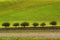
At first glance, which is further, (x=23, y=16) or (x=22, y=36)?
(x=23, y=16)

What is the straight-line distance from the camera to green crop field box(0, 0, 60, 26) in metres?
26.4

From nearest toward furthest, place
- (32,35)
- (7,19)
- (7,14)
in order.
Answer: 1. (32,35)
2. (7,19)
3. (7,14)

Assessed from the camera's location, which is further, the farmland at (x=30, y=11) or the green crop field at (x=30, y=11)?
the farmland at (x=30, y=11)

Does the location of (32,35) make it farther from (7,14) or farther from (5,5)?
(5,5)

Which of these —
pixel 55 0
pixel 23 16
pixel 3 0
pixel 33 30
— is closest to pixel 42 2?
pixel 55 0

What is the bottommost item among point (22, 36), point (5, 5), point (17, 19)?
point (22, 36)

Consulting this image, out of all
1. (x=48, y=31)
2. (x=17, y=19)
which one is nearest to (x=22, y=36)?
(x=48, y=31)

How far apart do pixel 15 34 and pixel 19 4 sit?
1202cm

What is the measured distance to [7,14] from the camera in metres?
28.0

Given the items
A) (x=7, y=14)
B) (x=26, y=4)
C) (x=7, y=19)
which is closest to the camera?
(x=7, y=19)

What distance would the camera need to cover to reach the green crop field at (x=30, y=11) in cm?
2635

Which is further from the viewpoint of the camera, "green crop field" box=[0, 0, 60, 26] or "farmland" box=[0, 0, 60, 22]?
"farmland" box=[0, 0, 60, 22]

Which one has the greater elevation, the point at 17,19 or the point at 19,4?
the point at 19,4

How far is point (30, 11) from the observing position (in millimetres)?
28109
